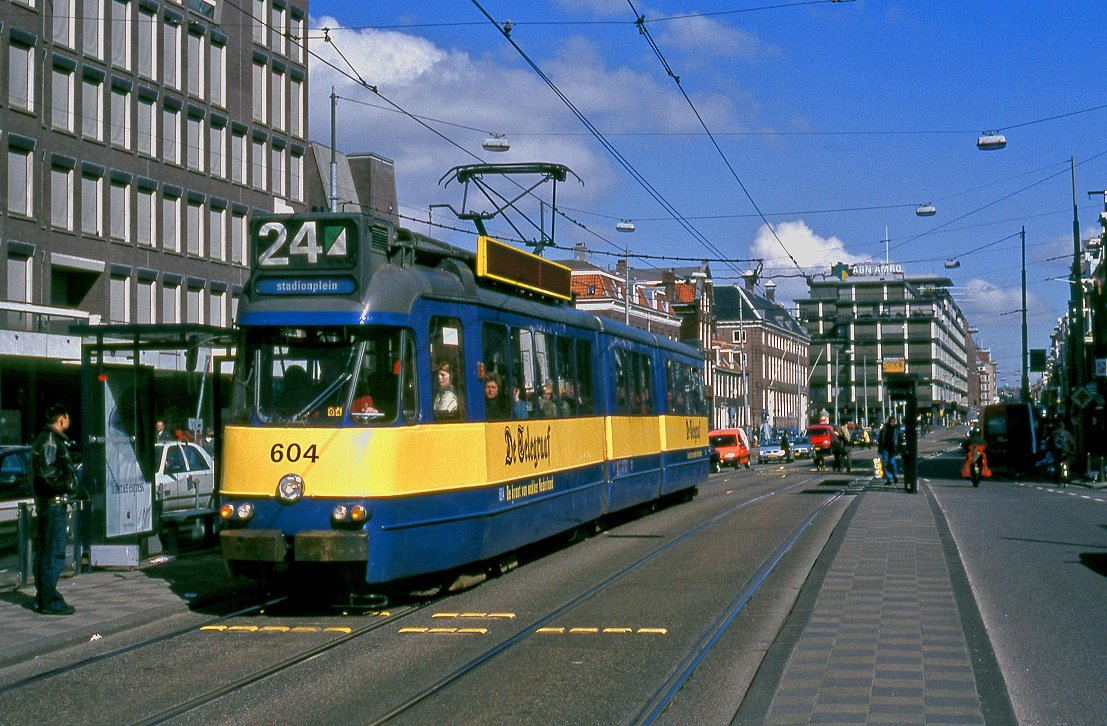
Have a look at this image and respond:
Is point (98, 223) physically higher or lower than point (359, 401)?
higher

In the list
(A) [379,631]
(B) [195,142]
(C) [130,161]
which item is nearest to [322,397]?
(A) [379,631]

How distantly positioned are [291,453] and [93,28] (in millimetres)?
34854

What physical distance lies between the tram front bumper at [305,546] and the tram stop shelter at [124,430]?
342 centimetres

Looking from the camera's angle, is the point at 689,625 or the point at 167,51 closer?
the point at 689,625

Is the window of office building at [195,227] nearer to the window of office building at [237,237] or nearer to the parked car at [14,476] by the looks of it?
the window of office building at [237,237]

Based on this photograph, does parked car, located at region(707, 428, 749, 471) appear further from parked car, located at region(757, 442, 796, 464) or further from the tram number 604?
the tram number 604

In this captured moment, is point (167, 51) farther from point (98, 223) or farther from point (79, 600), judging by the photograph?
point (79, 600)

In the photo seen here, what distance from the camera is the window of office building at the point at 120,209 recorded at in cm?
4419

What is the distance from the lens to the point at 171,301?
47.8 m

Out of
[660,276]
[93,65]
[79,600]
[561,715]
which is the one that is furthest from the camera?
[660,276]

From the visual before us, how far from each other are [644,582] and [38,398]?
2945 centimetres

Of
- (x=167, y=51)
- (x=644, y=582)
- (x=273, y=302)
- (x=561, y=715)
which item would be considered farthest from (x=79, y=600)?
(x=167, y=51)

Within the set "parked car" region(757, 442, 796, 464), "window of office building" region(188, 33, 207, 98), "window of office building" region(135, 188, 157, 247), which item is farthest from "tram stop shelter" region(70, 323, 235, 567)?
"parked car" region(757, 442, 796, 464)

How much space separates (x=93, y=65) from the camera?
140 ft
